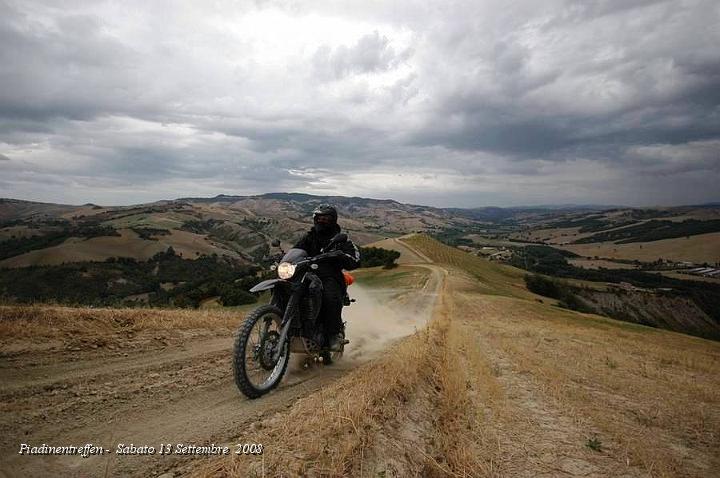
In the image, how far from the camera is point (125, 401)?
5.11m

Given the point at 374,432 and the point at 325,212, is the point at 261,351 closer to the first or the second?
the point at 374,432

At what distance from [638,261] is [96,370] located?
9423 inches

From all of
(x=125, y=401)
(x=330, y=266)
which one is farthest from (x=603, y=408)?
(x=125, y=401)

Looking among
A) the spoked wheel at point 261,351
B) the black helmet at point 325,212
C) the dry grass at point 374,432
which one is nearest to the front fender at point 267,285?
the spoked wheel at point 261,351

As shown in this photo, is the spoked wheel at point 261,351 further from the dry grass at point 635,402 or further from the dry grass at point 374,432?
the dry grass at point 635,402

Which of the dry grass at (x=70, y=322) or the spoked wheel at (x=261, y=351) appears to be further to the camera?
the dry grass at (x=70, y=322)

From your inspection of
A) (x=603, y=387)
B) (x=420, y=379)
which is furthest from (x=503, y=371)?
(x=420, y=379)

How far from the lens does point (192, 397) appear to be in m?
5.52

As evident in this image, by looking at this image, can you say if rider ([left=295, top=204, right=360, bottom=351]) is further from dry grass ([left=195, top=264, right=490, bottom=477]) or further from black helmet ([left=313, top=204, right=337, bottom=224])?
dry grass ([left=195, top=264, right=490, bottom=477])

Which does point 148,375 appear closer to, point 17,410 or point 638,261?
point 17,410

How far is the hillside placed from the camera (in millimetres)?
3951

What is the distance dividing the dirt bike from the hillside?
373mm

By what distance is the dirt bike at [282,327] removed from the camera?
5926 mm

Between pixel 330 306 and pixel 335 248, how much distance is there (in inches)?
43.4
